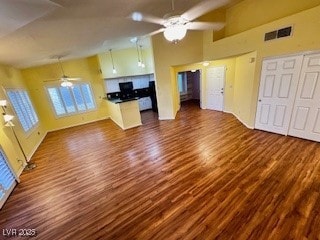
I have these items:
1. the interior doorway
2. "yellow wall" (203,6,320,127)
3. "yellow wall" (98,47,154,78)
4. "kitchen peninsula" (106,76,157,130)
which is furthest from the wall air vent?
the interior doorway

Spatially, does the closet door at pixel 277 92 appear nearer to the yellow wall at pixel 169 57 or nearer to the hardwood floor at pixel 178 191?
the hardwood floor at pixel 178 191

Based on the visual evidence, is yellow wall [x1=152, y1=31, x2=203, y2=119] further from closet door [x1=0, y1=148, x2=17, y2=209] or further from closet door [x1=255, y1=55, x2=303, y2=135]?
closet door [x1=0, y1=148, x2=17, y2=209]

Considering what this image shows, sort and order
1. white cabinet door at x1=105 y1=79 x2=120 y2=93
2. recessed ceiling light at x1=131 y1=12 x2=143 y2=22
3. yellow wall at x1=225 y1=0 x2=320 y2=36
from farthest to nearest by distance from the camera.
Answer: white cabinet door at x1=105 y1=79 x2=120 y2=93
yellow wall at x1=225 y1=0 x2=320 y2=36
recessed ceiling light at x1=131 y1=12 x2=143 y2=22

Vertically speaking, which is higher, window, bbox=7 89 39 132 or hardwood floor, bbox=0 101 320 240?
window, bbox=7 89 39 132

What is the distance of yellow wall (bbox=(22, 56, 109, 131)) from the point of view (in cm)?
673

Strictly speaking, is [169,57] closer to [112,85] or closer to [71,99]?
[112,85]

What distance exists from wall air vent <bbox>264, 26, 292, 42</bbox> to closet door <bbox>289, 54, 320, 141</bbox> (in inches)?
27.1

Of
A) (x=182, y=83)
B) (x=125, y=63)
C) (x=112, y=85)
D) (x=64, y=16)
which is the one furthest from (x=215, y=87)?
(x=64, y=16)

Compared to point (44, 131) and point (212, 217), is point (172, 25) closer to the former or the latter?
point (212, 217)

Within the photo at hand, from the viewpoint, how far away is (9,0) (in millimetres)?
1264

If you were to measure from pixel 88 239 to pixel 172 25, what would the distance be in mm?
3054

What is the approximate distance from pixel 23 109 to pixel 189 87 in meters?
8.42

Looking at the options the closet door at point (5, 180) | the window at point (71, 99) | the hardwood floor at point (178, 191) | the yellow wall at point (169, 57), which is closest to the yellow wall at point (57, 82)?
the window at point (71, 99)

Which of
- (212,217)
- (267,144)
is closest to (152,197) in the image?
(212,217)
